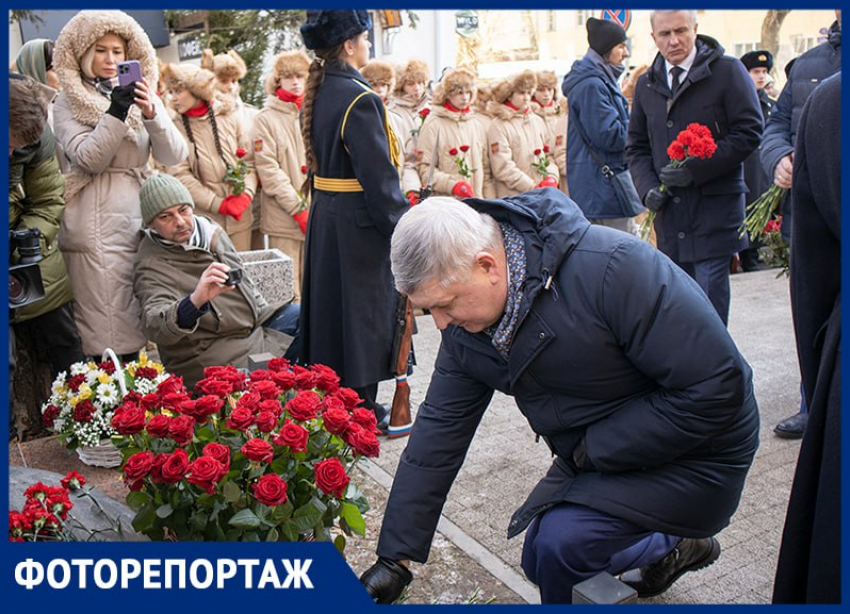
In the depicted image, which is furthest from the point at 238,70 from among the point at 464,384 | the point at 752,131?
the point at 464,384

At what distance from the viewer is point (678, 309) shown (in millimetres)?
2227

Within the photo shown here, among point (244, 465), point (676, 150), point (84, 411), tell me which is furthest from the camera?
point (676, 150)

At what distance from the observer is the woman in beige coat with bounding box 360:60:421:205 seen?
7.64 meters

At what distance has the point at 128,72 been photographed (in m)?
4.20

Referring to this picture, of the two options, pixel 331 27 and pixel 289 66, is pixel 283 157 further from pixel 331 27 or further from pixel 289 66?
pixel 331 27

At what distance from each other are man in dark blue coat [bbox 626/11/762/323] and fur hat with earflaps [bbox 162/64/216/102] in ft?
10.4

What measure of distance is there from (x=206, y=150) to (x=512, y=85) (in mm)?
3416

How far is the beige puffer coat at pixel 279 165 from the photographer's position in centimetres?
661

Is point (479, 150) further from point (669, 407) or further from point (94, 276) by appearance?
point (669, 407)

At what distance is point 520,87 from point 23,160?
573 cm

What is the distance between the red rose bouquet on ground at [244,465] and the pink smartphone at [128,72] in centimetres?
216

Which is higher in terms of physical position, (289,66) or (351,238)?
(289,66)

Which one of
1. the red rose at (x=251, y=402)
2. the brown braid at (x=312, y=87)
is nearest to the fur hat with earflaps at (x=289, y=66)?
the brown braid at (x=312, y=87)

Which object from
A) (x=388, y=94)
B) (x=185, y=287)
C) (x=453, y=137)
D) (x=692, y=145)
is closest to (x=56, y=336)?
(x=185, y=287)
